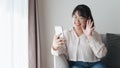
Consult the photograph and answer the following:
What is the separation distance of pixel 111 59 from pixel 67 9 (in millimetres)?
847

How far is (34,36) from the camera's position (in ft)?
9.55

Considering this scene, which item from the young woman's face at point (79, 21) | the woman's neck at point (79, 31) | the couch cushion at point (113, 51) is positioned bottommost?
the couch cushion at point (113, 51)

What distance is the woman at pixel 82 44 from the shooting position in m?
2.27

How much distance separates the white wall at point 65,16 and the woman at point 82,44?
62 centimetres

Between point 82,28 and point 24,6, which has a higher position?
point 24,6

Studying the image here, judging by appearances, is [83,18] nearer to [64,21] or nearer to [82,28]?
[82,28]

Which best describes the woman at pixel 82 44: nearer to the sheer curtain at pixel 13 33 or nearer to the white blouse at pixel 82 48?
the white blouse at pixel 82 48

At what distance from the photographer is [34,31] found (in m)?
2.90

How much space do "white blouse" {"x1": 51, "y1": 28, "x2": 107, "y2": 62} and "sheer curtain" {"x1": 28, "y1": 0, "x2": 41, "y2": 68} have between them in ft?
2.00

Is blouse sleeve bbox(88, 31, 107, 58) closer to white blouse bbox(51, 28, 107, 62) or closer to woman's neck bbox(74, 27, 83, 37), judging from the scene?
white blouse bbox(51, 28, 107, 62)

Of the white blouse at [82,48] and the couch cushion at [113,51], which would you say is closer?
the white blouse at [82,48]

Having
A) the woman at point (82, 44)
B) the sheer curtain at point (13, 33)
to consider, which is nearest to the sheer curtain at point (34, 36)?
the sheer curtain at point (13, 33)

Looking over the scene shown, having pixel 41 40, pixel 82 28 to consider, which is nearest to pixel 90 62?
pixel 82 28

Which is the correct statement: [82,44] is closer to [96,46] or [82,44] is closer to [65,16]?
[96,46]
